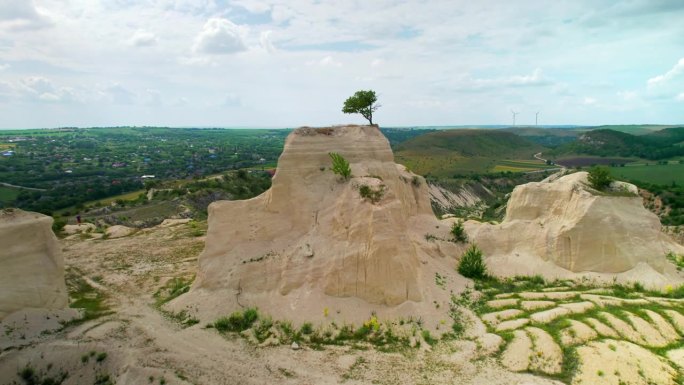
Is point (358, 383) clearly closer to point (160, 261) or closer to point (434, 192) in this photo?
point (160, 261)

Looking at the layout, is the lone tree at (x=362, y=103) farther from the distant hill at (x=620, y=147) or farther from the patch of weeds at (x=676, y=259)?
the distant hill at (x=620, y=147)

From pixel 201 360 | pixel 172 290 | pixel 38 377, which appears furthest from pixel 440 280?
pixel 38 377

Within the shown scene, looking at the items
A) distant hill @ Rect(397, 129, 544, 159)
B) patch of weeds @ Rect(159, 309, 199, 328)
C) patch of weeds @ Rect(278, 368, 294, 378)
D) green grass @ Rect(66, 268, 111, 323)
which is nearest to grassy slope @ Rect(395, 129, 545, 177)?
distant hill @ Rect(397, 129, 544, 159)

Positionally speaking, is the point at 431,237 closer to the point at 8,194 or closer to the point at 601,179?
the point at 601,179

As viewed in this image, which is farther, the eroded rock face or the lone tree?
the lone tree

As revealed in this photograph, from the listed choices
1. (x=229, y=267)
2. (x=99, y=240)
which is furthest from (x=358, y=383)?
(x=99, y=240)

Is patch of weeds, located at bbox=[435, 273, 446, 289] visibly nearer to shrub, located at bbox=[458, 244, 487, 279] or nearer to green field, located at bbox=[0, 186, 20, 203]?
shrub, located at bbox=[458, 244, 487, 279]
